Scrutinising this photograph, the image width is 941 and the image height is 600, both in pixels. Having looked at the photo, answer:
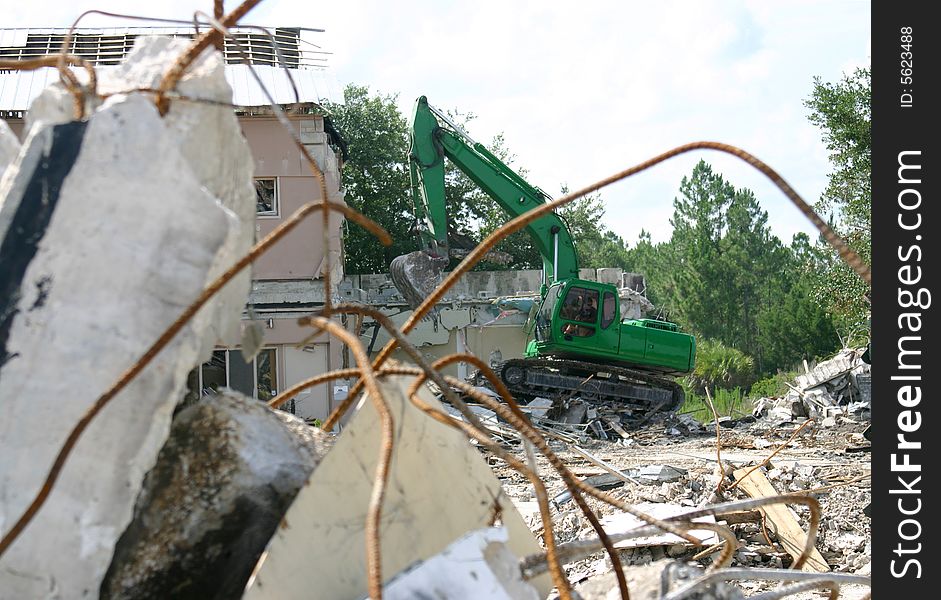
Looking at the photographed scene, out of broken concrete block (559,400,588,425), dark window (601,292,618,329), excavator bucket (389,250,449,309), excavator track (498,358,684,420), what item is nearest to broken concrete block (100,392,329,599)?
broken concrete block (559,400,588,425)

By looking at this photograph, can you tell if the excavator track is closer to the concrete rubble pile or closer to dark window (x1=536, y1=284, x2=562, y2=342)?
dark window (x1=536, y1=284, x2=562, y2=342)

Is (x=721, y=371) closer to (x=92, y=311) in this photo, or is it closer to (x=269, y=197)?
(x=269, y=197)

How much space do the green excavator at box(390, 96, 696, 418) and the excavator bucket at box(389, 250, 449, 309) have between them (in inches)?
0.7

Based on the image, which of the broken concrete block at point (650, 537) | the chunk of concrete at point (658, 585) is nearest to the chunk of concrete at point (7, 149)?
the chunk of concrete at point (658, 585)

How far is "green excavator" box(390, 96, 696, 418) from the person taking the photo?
1606 centimetres

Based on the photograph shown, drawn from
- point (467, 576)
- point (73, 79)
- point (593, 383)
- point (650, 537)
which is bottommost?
point (593, 383)

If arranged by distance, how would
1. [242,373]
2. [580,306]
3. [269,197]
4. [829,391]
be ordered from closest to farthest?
[580,306] < [242,373] < [829,391] < [269,197]

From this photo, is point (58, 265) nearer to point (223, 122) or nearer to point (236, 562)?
point (223, 122)

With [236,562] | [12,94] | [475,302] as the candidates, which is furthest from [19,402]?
[475,302]

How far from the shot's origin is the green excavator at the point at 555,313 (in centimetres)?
1606

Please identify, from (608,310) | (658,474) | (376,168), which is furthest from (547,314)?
(376,168)

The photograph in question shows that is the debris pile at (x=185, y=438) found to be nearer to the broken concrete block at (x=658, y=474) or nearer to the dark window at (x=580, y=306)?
the broken concrete block at (x=658, y=474)

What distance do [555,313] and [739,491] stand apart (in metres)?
8.48

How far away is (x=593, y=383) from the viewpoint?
1662 cm
